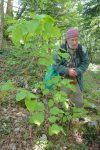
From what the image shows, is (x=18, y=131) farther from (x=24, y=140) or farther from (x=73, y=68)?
(x=73, y=68)

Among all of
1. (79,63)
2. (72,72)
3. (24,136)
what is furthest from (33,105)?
(79,63)

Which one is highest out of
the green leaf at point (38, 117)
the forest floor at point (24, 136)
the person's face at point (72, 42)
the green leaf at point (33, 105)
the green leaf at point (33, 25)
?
the green leaf at point (33, 25)

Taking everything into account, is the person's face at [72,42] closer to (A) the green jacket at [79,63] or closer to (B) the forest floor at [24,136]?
(A) the green jacket at [79,63]

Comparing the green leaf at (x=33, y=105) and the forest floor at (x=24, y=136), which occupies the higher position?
the green leaf at (x=33, y=105)

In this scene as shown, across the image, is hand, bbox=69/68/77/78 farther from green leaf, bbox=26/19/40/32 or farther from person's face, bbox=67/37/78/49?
green leaf, bbox=26/19/40/32

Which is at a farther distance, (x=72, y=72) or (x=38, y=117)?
(x=72, y=72)

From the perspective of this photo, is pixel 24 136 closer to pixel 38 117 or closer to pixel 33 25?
pixel 38 117

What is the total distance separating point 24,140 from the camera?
4703 millimetres

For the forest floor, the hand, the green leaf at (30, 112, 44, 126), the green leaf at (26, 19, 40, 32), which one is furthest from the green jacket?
the green leaf at (26, 19, 40, 32)

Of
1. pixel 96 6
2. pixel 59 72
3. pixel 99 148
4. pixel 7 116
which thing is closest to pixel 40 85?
pixel 59 72

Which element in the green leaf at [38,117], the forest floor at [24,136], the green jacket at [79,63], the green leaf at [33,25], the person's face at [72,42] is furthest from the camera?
the green jacket at [79,63]

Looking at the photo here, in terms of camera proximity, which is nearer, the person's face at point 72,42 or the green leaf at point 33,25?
the green leaf at point 33,25

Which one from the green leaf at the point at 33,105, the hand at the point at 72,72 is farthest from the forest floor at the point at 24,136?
the green leaf at the point at 33,105

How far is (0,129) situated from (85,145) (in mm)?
1701
